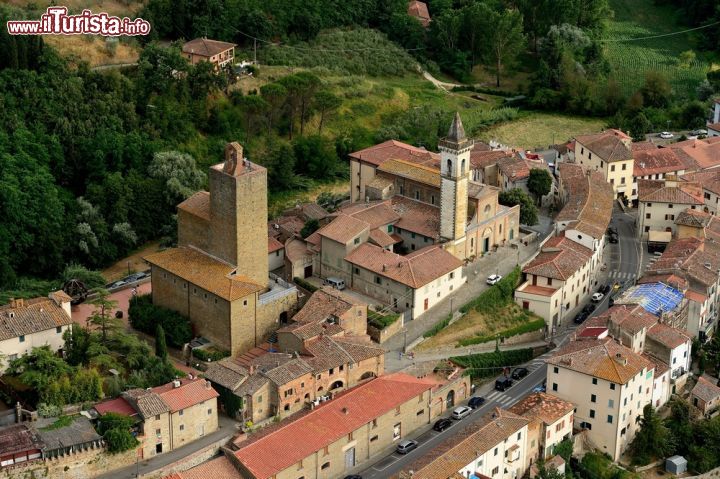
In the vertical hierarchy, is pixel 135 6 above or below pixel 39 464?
above

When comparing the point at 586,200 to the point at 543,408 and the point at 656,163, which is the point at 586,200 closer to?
the point at 656,163

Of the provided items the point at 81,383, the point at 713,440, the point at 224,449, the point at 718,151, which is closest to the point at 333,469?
the point at 224,449

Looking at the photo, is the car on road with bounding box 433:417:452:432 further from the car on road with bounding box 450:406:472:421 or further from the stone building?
the stone building

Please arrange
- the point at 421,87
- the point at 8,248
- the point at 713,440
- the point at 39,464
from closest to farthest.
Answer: the point at 39,464 → the point at 713,440 → the point at 8,248 → the point at 421,87

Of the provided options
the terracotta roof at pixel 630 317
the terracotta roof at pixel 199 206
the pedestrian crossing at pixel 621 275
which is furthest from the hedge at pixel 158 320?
the pedestrian crossing at pixel 621 275

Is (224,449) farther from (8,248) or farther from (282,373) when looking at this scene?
(8,248)

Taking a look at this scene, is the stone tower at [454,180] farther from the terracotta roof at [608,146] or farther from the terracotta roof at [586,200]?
the terracotta roof at [608,146]

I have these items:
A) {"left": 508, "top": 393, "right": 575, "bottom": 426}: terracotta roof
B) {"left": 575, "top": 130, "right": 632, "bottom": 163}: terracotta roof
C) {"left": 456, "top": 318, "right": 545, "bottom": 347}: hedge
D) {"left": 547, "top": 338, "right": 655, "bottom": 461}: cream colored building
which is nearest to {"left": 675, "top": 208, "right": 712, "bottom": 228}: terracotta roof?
{"left": 575, "top": 130, "right": 632, "bottom": 163}: terracotta roof
